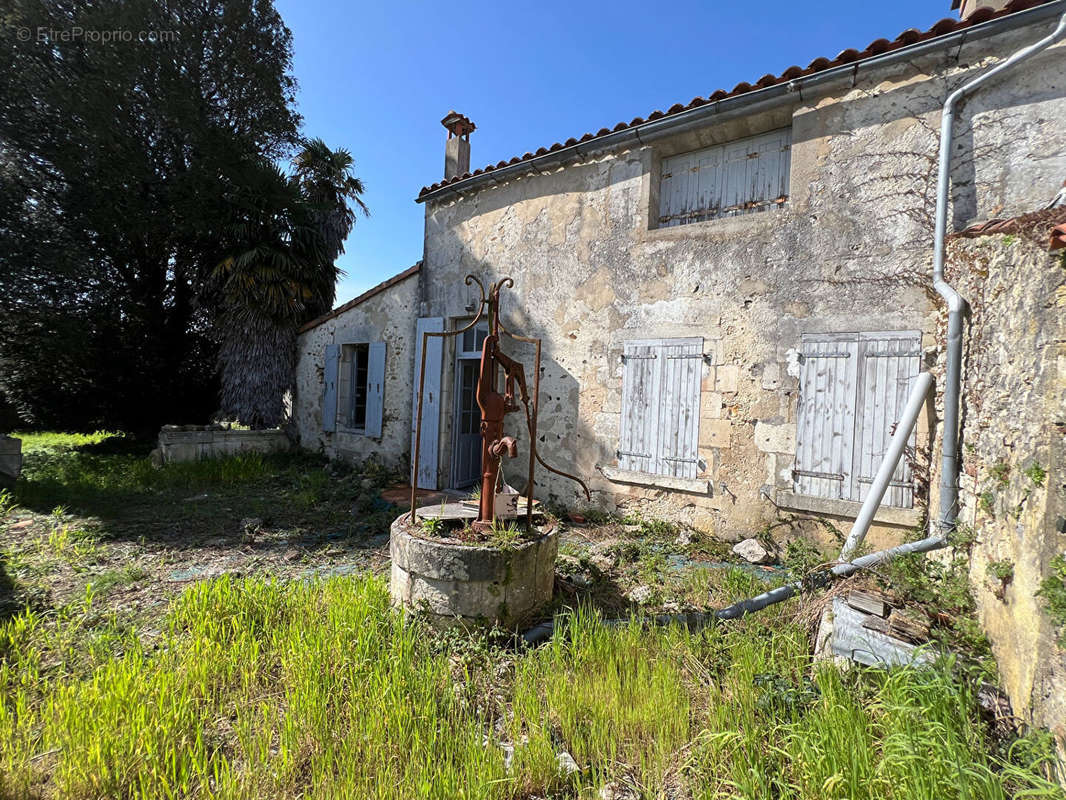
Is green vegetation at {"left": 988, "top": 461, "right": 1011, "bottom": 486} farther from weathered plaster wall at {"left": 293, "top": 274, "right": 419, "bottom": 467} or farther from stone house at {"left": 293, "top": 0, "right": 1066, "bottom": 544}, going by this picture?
weathered plaster wall at {"left": 293, "top": 274, "right": 419, "bottom": 467}

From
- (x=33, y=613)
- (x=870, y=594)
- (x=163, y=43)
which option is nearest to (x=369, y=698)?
(x=33, y=613)

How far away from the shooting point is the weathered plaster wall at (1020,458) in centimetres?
195

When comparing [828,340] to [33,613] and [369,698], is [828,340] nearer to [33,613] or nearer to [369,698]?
[369,698]

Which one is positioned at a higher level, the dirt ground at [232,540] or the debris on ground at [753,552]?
the debris on ground at [753,552]

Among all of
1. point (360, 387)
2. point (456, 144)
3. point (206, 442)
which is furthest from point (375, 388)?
point (456, 144)

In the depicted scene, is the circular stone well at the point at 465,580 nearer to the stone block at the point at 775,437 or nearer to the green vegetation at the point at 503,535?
the green vegetation at the point at 503,535

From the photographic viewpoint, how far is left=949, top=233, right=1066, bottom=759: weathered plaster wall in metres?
1.95

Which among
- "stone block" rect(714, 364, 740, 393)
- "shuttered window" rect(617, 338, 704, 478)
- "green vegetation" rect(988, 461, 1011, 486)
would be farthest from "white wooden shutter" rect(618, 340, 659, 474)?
"green vegetation" rect(988, 461, 1011, 486)

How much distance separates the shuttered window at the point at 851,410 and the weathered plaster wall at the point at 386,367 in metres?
5.65

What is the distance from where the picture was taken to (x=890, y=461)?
12.6ft

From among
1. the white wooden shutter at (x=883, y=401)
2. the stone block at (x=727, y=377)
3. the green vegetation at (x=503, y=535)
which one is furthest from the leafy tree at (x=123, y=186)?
the white wooden shutter at (x=883, y=401)

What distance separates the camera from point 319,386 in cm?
947

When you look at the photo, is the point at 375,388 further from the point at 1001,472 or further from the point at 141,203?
the point at 1001,472

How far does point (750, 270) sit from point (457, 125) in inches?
224
